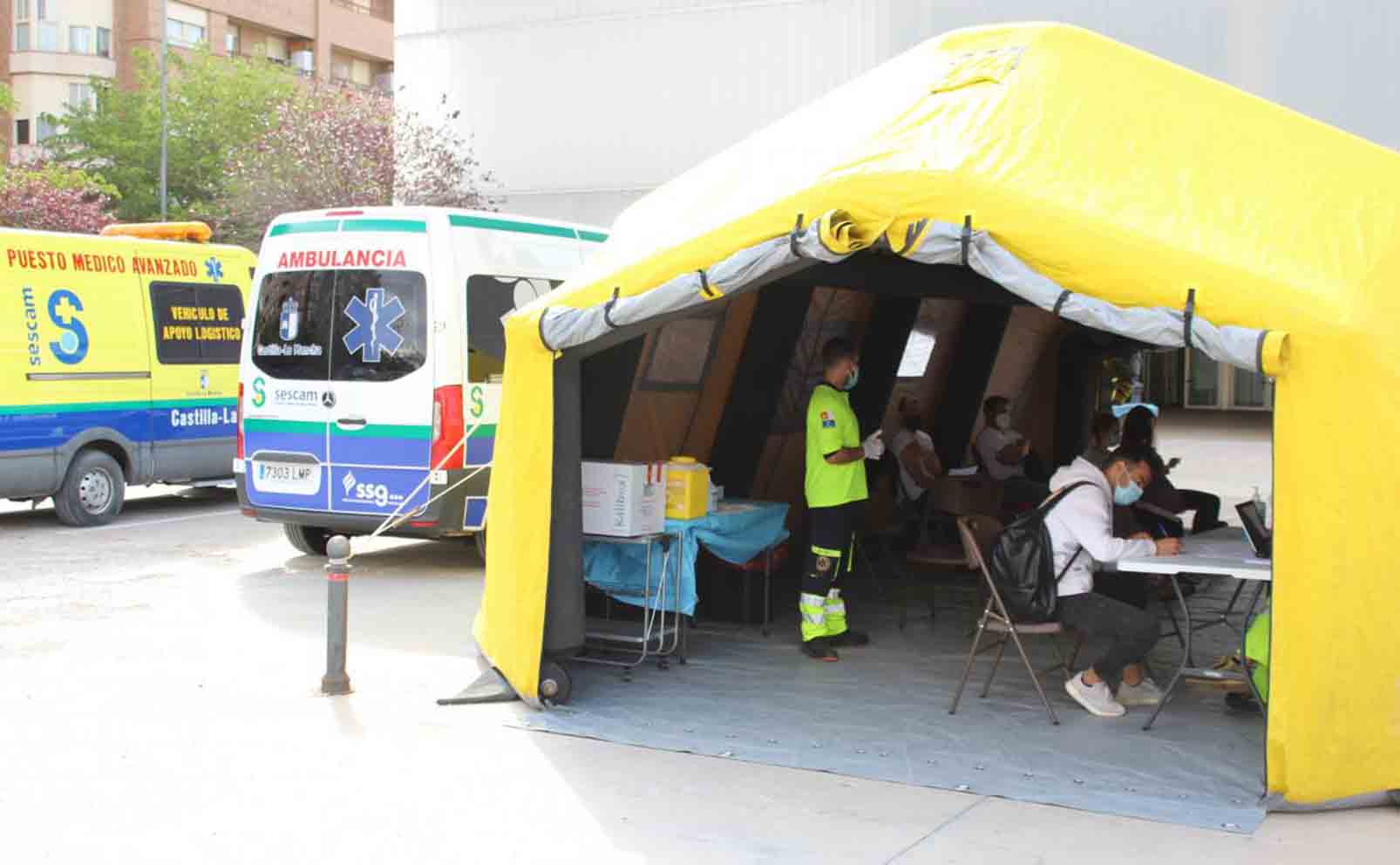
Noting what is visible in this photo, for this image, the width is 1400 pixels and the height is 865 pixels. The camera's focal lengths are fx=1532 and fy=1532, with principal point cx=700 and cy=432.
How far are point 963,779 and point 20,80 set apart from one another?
1978 inches

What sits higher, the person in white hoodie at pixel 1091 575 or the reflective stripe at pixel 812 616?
the person in white hoodie at pixel 1091 575

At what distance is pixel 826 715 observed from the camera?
758 centimetres

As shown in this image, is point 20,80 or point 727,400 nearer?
point 727,400

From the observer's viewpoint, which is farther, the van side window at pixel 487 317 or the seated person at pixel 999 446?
the seated person at pixel 999 446

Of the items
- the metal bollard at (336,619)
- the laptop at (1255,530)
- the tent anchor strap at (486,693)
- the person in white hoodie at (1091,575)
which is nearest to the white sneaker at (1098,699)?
the person in white hoodie at (1091,575)

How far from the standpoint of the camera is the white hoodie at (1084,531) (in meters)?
7.30

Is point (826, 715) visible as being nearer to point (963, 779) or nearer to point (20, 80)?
point (963, 779)

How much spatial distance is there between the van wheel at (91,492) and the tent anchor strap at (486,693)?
7.69m

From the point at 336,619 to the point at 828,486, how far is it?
2854 millimetres

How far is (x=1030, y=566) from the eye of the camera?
745cm

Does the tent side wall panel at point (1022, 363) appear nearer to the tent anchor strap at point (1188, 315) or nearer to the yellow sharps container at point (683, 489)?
the yellow sharps container at point (683, 489)

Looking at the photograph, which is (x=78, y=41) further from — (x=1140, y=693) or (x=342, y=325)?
(x=1140, y=693)

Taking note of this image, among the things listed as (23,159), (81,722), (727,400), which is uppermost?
(23,159)

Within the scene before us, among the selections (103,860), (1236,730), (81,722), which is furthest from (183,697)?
(1236,730)
